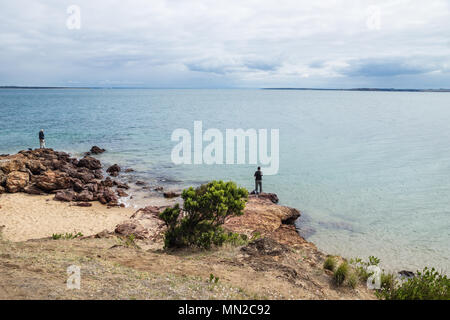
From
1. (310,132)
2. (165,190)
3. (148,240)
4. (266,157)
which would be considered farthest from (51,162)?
(310,132)

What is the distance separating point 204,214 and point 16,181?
17906mm

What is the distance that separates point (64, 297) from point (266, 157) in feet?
107

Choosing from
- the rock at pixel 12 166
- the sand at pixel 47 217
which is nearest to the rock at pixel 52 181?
the sand at pixel 47 217

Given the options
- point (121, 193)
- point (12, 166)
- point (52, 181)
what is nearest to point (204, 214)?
point (121, 193)

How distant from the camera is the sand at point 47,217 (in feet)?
55.0

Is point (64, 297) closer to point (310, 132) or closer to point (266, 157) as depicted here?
point (266, 157)

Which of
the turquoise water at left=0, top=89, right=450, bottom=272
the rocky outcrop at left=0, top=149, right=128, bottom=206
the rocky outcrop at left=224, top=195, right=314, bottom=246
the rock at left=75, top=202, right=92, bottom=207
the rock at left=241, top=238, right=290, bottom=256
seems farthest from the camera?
the rocky outcrop at left=0, top=149, right=128, bottom=206

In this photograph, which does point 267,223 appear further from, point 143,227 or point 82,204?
point 82,204

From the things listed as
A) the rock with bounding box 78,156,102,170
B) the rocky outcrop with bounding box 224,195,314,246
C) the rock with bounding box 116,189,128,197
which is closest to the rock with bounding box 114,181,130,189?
the rock with bounding box 116,189,128,197

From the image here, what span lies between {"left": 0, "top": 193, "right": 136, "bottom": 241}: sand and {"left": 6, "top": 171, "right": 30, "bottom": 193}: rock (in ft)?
2.25

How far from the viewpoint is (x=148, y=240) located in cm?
1490

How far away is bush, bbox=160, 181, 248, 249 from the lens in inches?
492

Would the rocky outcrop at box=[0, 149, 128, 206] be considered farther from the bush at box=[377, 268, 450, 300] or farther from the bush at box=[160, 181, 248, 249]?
the bush at box=[377, 268, 450, 300]

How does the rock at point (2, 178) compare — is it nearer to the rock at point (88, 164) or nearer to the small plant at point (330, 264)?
the rock at point (88, 164)
